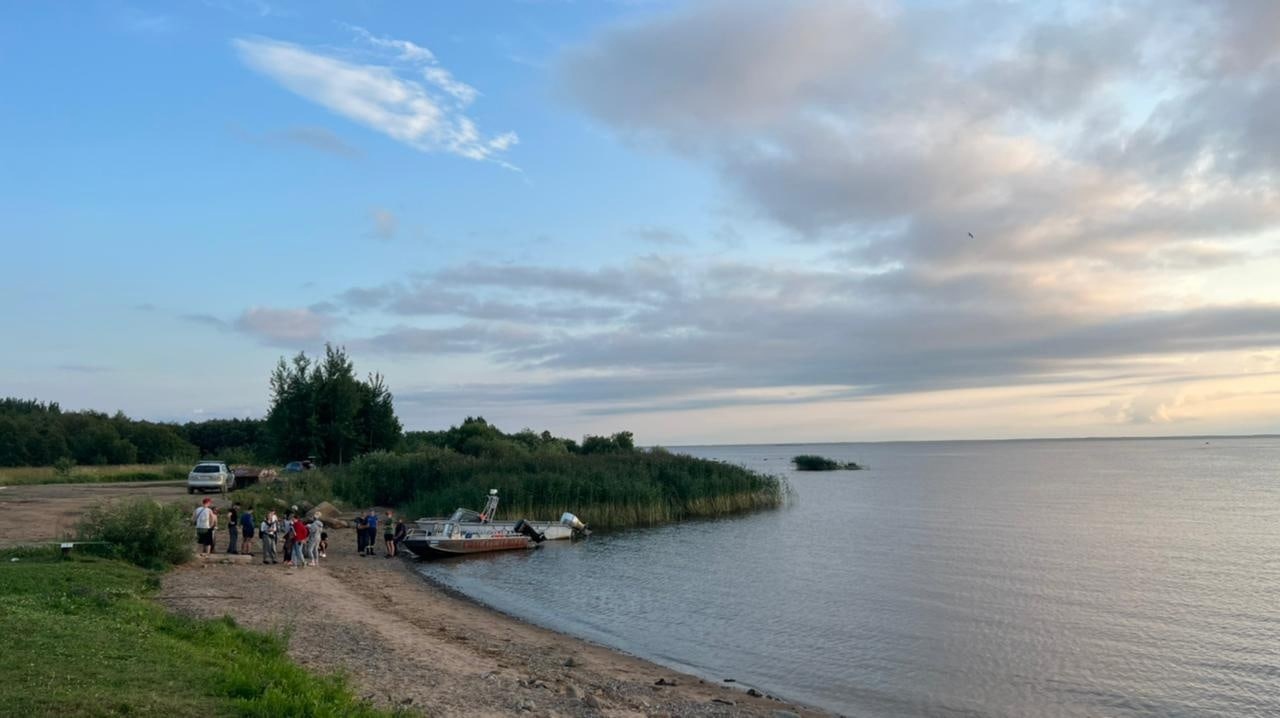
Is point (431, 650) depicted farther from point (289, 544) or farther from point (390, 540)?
point (390, 540)

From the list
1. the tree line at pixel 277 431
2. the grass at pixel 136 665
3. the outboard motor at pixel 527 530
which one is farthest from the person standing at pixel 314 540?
the tree line at pixel 277 431

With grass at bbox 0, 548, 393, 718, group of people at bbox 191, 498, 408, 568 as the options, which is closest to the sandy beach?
group of people at bbox 191, 498, 408, 568

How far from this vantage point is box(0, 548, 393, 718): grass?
7.88m

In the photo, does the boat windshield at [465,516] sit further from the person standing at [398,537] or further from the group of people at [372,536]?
the group of people at [372,536]

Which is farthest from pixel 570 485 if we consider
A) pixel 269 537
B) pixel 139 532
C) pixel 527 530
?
pixel 139 532

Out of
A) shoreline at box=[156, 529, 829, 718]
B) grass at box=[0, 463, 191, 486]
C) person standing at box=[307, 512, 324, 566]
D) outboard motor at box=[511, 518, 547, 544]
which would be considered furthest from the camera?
grass at box=[0, 463, 191, 486]

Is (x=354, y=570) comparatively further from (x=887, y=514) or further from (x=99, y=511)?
(x=887, y=514)

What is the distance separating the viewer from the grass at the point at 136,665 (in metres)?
7.88

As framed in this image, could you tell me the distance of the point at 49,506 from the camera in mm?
35844

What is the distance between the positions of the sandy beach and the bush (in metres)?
0.67

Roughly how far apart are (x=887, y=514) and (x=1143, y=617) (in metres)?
29.5

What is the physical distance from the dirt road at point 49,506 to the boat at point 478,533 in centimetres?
942

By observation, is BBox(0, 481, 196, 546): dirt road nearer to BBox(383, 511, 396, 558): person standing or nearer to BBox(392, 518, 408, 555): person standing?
BBox(383, 511, 396, 558): person standing

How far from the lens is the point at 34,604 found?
1302 cm
